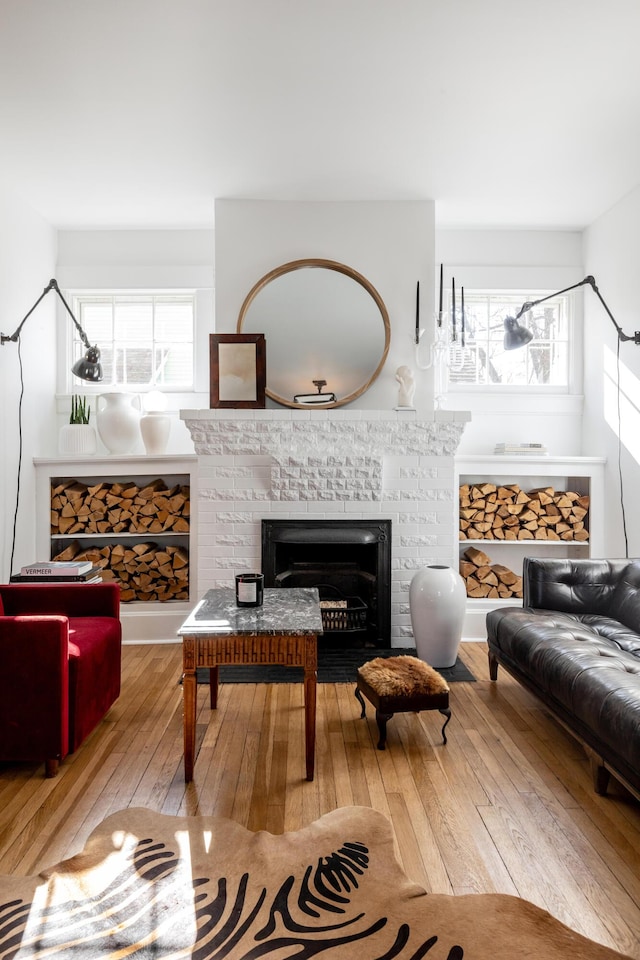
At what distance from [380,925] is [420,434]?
2930 millimetres

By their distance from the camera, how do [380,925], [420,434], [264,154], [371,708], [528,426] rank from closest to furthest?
[380,925] → [371,708] → [264,154] → [420,434] → [528,426]

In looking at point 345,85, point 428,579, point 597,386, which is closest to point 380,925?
point 428,579

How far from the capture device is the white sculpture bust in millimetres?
4090

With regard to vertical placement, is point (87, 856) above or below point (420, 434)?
below

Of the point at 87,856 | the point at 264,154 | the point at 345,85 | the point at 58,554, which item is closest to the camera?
the point at 87,856

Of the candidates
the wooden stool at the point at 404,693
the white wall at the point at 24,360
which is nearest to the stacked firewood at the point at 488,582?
the wooden stool at the point at 404,693

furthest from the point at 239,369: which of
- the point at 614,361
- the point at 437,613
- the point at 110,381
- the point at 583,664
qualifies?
the point at 583,664

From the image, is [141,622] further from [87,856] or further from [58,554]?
[87,856]

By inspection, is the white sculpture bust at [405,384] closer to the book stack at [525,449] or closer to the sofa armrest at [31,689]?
the book stack at [525,449]

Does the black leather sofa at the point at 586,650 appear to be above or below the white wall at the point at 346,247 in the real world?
below

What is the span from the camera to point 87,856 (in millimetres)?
1926

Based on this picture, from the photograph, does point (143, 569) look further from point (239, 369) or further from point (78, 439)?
point (239, 369)

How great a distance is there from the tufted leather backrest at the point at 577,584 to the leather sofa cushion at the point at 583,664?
6cm

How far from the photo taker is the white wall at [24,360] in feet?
13.1
